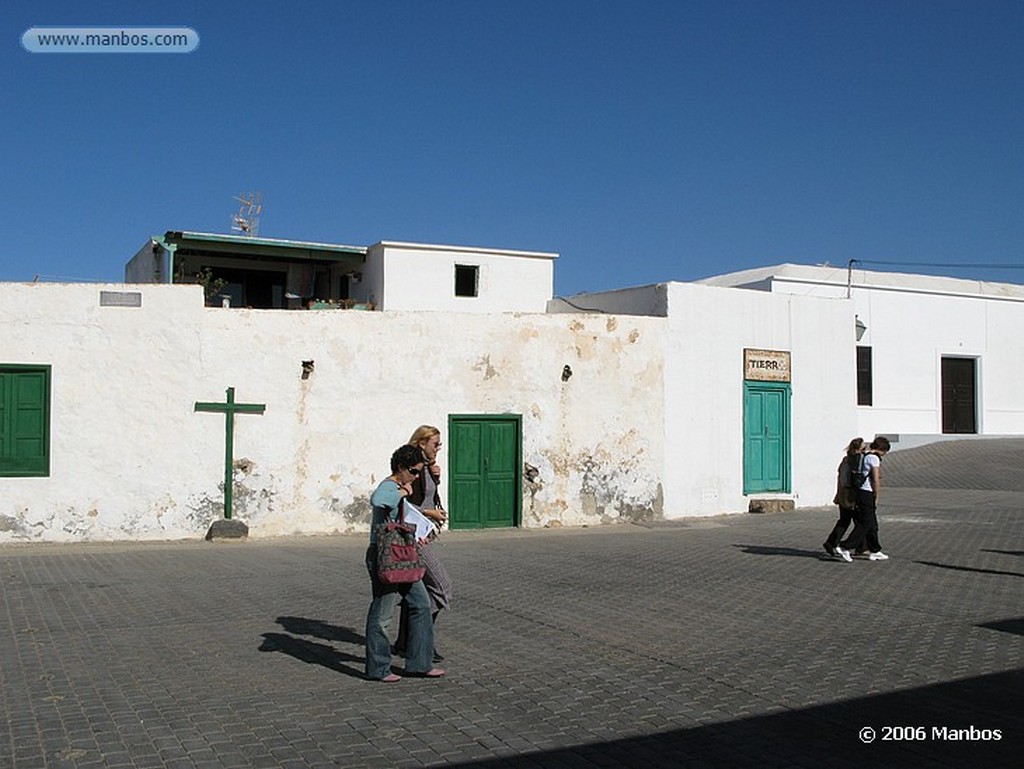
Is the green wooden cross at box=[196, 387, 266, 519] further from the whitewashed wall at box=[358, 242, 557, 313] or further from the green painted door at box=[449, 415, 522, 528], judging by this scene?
the whitewashed wall at box=[358, 242, 557, 313]

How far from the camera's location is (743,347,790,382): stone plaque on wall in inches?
814

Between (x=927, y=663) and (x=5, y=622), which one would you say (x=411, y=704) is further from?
(x=5, y=622)

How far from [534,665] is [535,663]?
0.06 m

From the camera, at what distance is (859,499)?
525 inches

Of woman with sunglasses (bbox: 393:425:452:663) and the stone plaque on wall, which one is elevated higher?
the stone plaque on wall

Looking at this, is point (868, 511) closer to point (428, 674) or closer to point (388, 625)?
point (428, 674)

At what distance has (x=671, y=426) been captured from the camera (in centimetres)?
1956

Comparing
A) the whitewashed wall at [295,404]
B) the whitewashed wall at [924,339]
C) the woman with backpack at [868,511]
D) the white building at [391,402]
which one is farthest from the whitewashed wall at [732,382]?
the whitewashed wall at [924,339]

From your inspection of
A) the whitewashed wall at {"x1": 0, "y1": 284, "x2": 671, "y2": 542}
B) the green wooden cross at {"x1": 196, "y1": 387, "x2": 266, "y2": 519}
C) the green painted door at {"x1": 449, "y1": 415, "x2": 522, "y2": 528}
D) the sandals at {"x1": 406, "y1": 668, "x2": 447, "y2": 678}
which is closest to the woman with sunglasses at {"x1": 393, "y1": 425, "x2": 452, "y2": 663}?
the sandals at {"x1": 406, "y1": 668, "x2": 447, "y2": 678}

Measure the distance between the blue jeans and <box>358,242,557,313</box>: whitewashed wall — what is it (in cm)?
1829

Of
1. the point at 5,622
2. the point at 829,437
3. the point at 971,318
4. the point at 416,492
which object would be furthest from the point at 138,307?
the point at 971,318

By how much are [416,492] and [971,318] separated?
33.3m

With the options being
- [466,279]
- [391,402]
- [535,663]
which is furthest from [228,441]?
[466,279]

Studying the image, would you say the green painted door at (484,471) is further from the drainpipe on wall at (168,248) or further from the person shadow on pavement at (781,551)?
the drainpipe on wall at (168,248)
